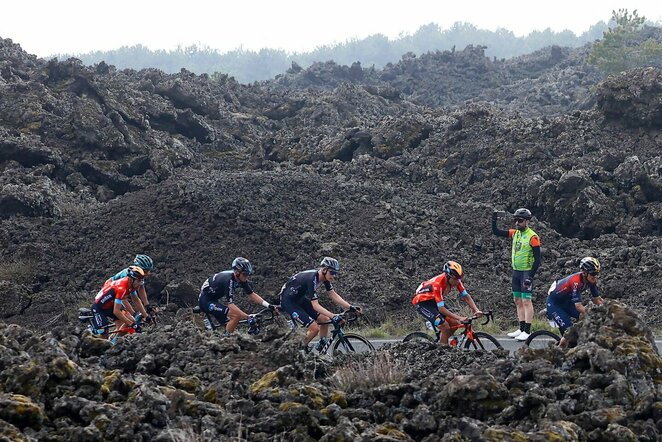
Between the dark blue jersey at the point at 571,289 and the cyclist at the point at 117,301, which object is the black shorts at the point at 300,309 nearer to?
the cyclist at the point at 117,301

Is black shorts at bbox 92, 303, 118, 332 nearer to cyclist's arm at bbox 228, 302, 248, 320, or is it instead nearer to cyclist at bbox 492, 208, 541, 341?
cyclist's arm at bbox 228, 302, 248, 320

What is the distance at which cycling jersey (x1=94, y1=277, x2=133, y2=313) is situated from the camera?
11258 mm

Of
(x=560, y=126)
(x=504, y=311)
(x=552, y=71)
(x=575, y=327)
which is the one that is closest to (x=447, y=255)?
(x=504, y=311)

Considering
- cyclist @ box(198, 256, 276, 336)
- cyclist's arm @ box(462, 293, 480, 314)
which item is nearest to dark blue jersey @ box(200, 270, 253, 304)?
cyclist @ box(198, 256, 276, 336)

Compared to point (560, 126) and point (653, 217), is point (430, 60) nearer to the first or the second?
point (560, 126)

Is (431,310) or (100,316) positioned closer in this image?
(431,310)

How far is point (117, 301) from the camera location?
11.2 meters

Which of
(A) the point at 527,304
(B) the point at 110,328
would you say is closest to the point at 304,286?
(B) the point at 110,328

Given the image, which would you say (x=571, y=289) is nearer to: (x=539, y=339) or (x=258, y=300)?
(x=539, y=339)

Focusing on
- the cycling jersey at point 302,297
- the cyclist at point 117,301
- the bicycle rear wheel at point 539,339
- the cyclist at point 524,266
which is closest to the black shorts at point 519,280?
the cyclist at point 524,266

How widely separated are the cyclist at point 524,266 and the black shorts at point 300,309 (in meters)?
3.22

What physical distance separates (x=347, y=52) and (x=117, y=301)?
11318cm

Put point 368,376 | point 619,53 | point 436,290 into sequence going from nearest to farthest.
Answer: point 368,376 → point 436,290 → point 619,53

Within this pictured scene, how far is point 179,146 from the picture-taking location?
1029 inches
